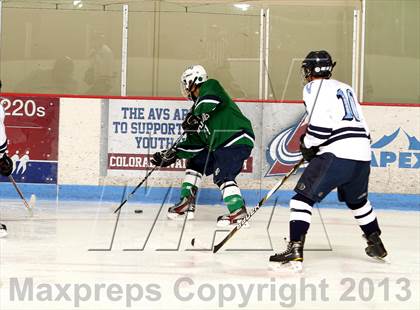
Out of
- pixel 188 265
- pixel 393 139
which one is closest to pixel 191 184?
pixel 393 139

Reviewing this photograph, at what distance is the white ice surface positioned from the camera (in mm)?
3434

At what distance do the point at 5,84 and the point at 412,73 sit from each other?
3.36 meters

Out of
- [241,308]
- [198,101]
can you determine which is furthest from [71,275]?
[198,101]

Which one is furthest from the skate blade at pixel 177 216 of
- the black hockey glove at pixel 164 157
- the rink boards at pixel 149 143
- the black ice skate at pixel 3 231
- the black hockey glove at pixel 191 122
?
the black ice skate at pixel 3 231

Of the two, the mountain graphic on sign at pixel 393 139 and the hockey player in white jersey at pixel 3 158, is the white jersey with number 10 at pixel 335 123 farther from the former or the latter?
the mountain graphic on sign at pixel 393 139

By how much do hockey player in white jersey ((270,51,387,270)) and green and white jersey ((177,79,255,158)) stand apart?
1.37m

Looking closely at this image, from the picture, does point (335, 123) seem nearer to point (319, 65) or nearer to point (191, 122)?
point (319, 65)

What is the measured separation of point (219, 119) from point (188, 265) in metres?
1.72

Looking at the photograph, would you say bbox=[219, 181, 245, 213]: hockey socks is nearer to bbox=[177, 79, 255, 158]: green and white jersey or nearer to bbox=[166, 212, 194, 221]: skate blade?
bbox=[177, 79, 255, 158]: green and white jersey

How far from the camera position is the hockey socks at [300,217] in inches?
166

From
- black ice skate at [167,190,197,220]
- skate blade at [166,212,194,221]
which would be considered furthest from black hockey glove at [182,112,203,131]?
skate blade at [166,212,194,221]

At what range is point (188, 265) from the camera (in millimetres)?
4254

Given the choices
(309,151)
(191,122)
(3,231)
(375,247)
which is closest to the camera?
(309,151)

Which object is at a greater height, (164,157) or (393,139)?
(393,139)
